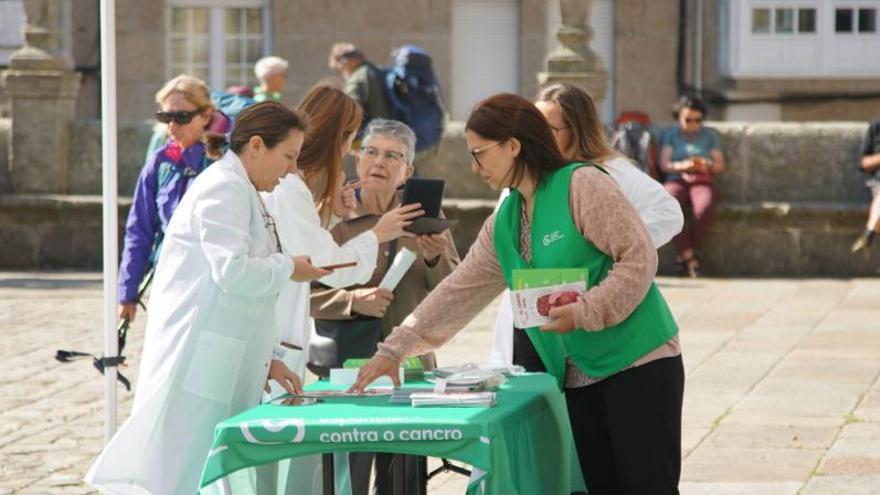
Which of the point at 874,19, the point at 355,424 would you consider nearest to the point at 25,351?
the point at 355,424

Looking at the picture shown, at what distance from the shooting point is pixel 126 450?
20.6ft

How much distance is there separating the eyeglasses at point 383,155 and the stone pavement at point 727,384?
1558 mm

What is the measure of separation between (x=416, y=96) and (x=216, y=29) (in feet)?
34.9

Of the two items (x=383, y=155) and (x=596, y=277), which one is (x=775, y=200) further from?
(x=596, y=277)

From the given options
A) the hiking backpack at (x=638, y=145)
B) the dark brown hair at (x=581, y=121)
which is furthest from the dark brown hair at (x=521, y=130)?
the hiking backpack at (x=638, y=145)

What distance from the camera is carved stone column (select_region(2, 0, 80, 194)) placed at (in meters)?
17.6

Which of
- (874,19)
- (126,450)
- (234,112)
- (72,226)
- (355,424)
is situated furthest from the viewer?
(874,19)

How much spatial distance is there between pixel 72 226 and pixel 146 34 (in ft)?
27.8

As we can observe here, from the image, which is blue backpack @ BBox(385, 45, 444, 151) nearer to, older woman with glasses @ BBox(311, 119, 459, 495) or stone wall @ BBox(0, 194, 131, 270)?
stone wall @ BBox(0, 194, 131, 270)

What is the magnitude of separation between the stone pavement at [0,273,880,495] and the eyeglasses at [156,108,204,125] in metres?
1.58

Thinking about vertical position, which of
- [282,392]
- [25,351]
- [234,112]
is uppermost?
[234,112]

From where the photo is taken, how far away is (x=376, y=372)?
6109mm

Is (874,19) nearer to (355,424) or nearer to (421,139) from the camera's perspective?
(421,139)

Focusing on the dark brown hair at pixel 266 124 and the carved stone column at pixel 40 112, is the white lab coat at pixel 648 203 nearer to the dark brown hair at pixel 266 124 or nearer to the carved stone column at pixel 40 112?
the dark brown hair at pixel 266 124
